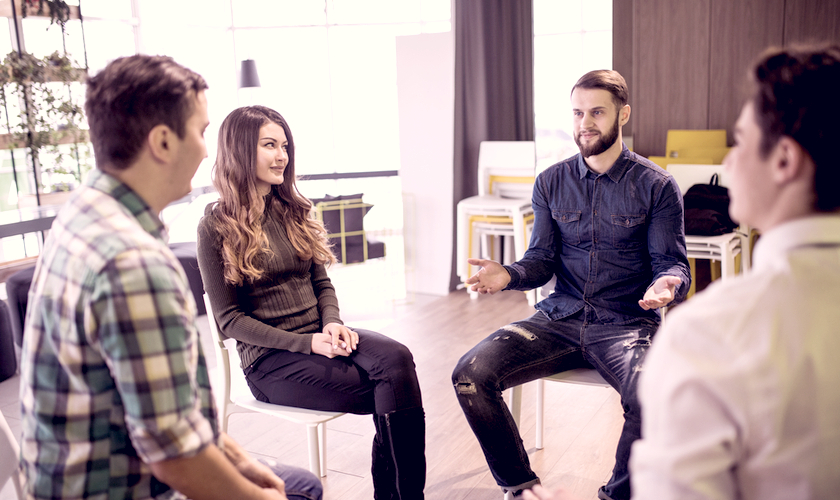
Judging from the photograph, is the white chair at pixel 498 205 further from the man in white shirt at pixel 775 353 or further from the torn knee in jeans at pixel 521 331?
the man in white shirt at pixel 775 353

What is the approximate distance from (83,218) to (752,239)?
3714mm

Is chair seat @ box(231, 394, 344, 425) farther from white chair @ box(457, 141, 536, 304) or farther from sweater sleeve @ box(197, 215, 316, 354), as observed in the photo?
white chair @ box(457, 141, 536, 304)

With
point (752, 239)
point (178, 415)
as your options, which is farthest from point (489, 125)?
point (178, 415)

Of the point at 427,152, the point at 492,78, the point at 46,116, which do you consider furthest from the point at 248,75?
the point at 427,152

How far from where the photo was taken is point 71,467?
92 cm

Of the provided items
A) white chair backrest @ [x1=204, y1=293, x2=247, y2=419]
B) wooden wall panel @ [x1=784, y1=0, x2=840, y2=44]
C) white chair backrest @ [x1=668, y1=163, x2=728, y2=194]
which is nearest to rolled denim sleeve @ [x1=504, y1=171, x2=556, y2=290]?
white chair backrest @ [x1=204, y1=293, x2=247, y2=419]

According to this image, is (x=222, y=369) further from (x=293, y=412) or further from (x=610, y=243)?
(x=610, y=243)

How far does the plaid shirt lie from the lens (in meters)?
0.88

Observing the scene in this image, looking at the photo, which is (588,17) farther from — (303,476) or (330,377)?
(303,476)

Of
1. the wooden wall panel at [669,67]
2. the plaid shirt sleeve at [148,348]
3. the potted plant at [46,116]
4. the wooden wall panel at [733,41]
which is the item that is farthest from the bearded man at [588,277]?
the potted plant at [46,116]

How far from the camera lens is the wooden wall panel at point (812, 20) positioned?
13.2 feet

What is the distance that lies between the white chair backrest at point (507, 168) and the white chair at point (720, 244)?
112 cm

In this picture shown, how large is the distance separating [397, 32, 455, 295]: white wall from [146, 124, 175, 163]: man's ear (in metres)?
3.59

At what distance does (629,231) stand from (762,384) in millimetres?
1515
